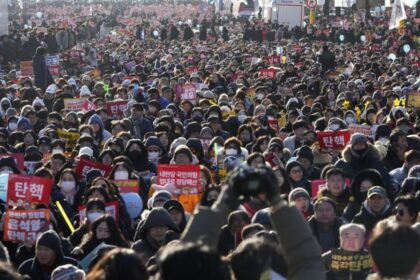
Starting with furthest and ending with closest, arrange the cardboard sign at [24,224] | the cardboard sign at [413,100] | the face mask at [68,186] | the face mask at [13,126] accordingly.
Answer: the cardboard sign at [413,100] → the face mask at [13,126] → the face mask at [68,186] → the cardboard sign at [24,224]

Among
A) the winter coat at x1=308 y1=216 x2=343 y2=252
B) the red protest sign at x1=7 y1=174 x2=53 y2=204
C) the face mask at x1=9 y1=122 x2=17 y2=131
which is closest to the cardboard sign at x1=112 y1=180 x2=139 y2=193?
the red protest sign at x1=7 y1=174 x2=53 y2=204

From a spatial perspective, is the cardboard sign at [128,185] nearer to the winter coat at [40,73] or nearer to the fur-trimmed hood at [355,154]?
the fur-trimmed hood at [355,154]

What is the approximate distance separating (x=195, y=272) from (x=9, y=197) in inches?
258

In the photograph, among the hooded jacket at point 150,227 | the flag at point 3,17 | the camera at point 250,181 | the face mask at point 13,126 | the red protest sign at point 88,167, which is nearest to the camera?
the camera at point 250,181

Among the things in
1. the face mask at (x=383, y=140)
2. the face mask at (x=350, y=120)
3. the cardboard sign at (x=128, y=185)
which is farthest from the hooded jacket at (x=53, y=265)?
the face mask at (x=350, y=120)

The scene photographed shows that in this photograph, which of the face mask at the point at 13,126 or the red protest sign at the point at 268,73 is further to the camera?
the red protest sign at the point at 268,73

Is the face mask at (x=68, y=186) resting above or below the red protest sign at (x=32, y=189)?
below

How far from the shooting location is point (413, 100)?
709 inches

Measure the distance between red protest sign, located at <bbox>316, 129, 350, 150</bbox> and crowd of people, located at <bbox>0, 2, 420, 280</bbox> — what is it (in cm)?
2

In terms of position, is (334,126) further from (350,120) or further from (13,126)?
(13,126)

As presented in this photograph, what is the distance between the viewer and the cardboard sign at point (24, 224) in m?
8.54

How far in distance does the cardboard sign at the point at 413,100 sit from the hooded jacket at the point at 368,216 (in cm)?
957

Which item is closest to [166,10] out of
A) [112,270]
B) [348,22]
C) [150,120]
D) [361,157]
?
[348,22]

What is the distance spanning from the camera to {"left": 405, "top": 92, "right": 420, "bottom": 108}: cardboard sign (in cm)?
1794
